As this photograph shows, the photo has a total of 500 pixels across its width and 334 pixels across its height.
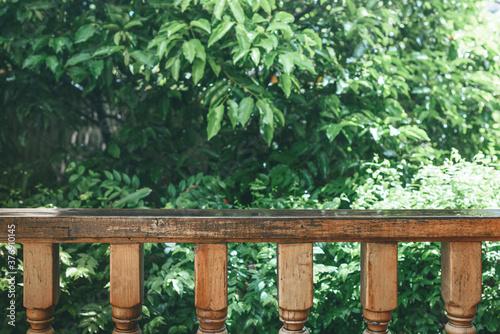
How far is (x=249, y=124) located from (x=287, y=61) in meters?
0.92

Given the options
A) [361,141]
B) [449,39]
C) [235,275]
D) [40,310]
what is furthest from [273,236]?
[449,39]

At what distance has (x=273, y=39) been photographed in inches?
71.0

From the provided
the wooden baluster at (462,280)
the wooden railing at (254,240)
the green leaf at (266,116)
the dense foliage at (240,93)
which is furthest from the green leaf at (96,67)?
the wooden baluster at (462,280)

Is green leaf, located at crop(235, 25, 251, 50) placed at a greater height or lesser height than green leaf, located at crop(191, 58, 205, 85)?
greater

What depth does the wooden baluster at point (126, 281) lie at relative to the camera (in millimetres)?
855

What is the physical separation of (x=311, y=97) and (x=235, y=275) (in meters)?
1.19

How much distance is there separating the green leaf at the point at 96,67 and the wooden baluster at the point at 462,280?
169cm

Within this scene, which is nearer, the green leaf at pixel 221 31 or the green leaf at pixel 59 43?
the green leaf at pixel 221 31

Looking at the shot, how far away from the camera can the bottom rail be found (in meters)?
0.86

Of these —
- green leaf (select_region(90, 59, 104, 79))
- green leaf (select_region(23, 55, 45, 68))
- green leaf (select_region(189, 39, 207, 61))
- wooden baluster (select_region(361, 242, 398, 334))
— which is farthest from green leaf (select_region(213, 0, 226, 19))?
wooden baluster (select_region(361, 242, 398, 334))

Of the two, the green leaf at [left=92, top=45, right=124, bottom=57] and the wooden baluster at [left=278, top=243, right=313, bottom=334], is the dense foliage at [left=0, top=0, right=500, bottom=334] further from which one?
the wooden baluster at [left=278, top=243, right=313, bottom=334]

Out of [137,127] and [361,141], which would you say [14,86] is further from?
[361,141]

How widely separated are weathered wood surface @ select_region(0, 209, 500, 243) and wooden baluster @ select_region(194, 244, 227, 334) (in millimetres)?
35

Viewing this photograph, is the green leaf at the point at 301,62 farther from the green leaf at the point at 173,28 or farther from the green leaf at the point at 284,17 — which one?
the green leaf at the point at 173,28
